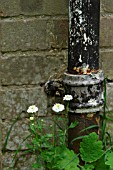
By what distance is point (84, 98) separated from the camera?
214 centimetres

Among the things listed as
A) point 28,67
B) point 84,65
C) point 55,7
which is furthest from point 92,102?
→ point 55,7

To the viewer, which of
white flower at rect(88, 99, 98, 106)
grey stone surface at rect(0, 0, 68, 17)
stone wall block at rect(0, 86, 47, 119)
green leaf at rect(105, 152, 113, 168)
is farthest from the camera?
stone wall block at rect(0, 86, 47, 119)

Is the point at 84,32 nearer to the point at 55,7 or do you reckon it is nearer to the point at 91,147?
the point at 55,7

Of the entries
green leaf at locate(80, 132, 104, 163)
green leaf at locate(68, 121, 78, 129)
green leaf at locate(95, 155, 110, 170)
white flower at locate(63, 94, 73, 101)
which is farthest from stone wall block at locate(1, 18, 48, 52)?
green leaf at locate(95, 155, 110, 170)

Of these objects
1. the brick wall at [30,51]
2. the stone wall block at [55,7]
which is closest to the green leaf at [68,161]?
A: the brick wall at [30,51]

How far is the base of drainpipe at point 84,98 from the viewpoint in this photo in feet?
6.96

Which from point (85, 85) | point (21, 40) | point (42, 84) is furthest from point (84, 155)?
point (21, 40)

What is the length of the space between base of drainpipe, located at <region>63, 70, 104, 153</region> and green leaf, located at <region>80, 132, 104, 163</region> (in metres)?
0.12

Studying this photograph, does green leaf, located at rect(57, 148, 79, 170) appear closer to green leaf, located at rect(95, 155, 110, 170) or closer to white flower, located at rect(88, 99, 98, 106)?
green leaf, located at rect(95, 155, 110, 170)

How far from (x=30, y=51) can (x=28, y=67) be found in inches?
3.4

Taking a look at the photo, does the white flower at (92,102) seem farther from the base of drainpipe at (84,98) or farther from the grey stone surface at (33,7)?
the grey stone surface at (33,7)

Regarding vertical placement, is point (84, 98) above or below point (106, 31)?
below

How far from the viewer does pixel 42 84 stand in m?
2.37

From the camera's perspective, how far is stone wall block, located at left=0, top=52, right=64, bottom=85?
2.32m
